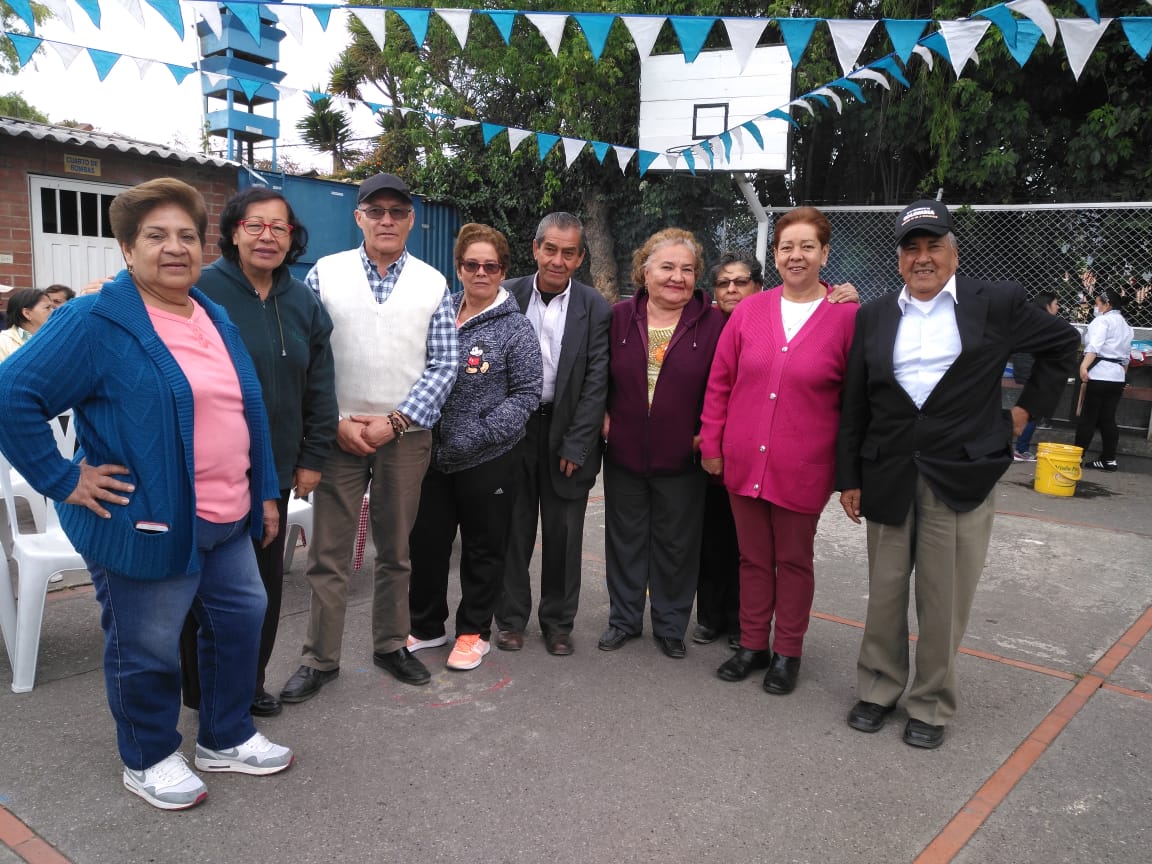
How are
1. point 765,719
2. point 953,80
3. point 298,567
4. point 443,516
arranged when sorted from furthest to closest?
point 953,80 → point 298,567 → point 443,516 → point 765,719

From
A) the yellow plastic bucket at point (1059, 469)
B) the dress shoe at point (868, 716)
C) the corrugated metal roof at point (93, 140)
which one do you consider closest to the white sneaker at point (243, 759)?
the dress shoe at point (868, 716)

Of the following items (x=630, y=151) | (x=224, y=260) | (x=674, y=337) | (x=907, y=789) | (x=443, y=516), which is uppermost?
(x=630, y=151)

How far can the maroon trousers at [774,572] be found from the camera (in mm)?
3459

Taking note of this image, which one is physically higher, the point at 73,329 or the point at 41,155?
the point at 41,155

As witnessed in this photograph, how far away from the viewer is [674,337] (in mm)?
3738

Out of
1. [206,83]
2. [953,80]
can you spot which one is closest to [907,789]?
[206,83]

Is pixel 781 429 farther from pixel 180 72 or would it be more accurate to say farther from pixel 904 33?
pixel 180 72

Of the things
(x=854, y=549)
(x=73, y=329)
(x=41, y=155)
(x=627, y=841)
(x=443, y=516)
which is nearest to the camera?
(x=73, y=329)

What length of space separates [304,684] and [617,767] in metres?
1.26

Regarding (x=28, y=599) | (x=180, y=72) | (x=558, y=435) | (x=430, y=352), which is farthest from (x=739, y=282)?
(x=180, y=72)

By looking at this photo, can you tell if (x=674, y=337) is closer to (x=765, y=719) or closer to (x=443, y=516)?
(x=443, y=516)

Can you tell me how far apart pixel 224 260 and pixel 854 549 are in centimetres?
434

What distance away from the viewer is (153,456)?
2.34 metres

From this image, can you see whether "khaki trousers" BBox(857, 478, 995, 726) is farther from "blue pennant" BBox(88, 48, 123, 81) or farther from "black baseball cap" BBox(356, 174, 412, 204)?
"blue pennant" BBox(88, 48, 123, 81)
